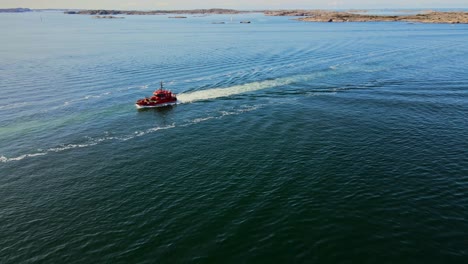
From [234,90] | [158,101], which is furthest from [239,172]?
[234,90]

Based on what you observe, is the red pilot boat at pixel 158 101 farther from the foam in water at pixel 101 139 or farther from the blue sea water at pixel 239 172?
the foam in water at pixel 101 139

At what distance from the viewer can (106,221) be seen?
51281 millimetres

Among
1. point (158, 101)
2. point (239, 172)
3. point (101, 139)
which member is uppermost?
point (158, 101)

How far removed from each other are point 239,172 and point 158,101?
2087 inches

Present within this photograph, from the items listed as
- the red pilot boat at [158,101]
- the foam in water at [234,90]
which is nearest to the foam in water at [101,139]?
the red pilot boat at [158,101]

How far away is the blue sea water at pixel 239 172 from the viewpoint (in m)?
45.8

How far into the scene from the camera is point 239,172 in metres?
64.8

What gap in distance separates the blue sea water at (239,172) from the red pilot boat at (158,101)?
11.1 ft

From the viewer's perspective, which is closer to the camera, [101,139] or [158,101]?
[101,139]

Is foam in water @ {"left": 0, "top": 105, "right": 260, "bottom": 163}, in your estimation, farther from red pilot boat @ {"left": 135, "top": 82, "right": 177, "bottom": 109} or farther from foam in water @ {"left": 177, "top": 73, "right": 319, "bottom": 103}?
foam in water @ {"left": 177, "top": 73, "right": 319, "bottom": 103}

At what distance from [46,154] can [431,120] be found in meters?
100

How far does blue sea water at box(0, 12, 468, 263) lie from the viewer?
45.8 metres

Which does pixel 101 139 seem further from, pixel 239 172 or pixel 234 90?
pixel 234 90

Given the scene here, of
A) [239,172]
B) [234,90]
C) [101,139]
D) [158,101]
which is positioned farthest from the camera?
[234,90]
